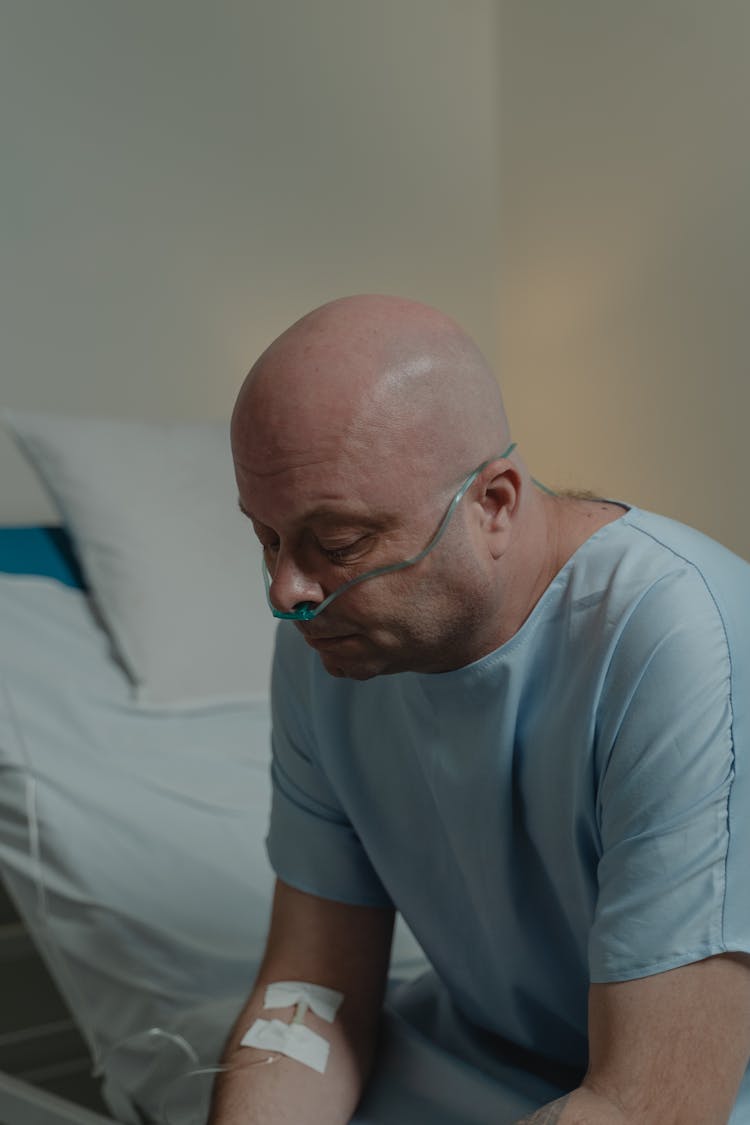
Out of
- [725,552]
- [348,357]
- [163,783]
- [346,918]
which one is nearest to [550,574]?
[725,552]

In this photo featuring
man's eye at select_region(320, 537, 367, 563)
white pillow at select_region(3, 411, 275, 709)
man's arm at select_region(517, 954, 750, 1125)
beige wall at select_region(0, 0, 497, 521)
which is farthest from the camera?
beige wall at select_region(0, 0, 497, 521)

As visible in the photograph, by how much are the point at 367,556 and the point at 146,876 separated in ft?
2.79

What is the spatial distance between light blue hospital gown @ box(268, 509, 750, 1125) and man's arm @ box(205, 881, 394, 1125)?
0.10 feet

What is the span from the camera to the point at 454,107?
10.6 feet

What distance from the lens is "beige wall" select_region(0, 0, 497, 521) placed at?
253cm

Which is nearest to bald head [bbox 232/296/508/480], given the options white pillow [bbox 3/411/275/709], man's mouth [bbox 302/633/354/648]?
man's mouth [bbox 302/633/354/648]

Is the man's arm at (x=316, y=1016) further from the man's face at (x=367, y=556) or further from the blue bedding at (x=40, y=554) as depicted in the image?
the blue bedding at (x=40, y=554)

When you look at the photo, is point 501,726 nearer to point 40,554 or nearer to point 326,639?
point 326,639

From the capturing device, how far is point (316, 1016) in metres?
1.19

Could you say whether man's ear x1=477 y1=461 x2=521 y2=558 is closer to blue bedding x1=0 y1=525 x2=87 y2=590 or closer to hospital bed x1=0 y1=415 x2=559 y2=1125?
hospital bed x1=0 y1=415 x2=559 y2=1125

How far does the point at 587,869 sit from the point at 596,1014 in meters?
0.13

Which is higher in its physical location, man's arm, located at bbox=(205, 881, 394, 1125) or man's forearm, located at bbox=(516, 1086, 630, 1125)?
man's forearm, located at bbox=(516, 1086, 630, 1125)

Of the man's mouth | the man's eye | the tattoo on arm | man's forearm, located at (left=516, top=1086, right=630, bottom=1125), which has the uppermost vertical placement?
the man's eye

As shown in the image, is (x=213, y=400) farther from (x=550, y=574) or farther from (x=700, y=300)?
(x=550, y=574)
